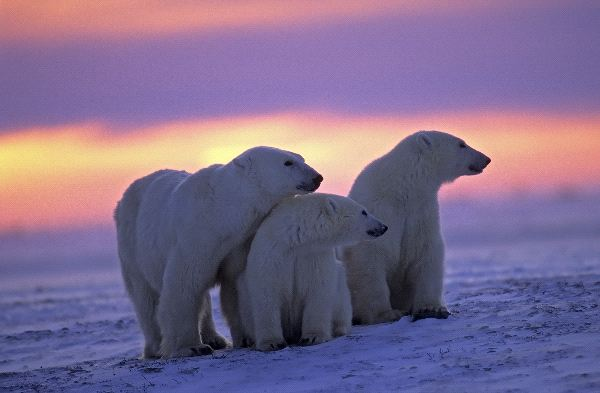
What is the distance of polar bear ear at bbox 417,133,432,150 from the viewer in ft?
27.0

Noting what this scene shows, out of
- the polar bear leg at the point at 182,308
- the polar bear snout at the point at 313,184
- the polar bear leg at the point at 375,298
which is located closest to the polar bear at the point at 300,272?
the polar bear snout at the point at 313,184

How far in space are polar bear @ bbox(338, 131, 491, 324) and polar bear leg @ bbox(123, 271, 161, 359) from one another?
65.2 inches

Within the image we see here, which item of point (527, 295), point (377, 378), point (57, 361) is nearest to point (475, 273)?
point (527, 295)

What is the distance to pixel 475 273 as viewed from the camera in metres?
15.9

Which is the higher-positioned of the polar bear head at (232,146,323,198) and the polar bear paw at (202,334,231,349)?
the polar bear head at (232,146,323,198)

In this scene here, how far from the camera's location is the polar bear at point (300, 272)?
23.5 ft

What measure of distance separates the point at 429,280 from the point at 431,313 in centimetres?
37

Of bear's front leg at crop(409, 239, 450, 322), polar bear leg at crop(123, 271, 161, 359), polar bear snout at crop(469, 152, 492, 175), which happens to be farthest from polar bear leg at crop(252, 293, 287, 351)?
polar bear snout at crop(469, 152, 492, 175)

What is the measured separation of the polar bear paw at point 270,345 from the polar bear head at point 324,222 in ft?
2.32

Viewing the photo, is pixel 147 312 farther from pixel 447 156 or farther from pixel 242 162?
pixel 447 156

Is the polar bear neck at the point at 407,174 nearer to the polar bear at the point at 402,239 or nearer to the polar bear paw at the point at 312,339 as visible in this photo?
the polar bear at the point at 402,239

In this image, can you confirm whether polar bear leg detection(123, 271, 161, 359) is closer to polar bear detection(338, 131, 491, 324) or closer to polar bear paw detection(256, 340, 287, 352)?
polar bear paw detection(256, 340, 287, 352)

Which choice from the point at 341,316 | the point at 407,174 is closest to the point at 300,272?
the point at 341,316

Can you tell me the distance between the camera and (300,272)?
724 centimetres
